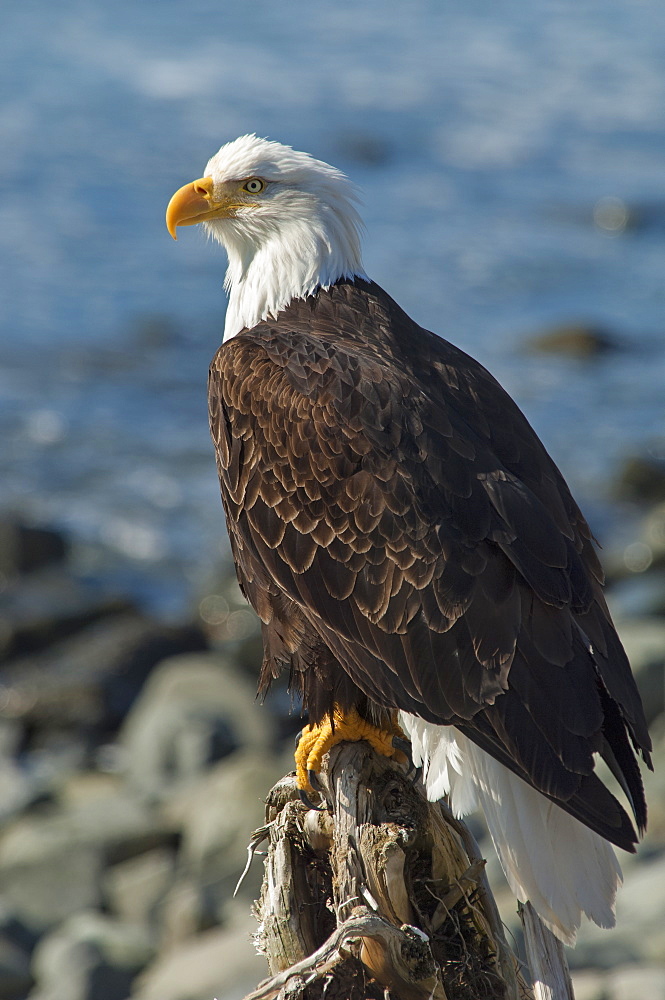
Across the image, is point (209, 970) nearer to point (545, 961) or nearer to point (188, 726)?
point (188, 726)

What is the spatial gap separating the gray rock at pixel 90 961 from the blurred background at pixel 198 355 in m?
0.02

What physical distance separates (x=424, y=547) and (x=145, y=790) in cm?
548

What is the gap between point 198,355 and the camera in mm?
15906

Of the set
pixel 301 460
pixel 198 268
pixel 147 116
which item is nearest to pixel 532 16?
pixel 147 116

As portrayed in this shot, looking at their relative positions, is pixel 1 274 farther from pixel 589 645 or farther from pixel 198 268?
pixel 589 645

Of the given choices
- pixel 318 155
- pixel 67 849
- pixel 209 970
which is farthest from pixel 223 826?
pixel 318 155

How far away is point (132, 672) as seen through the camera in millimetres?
10008

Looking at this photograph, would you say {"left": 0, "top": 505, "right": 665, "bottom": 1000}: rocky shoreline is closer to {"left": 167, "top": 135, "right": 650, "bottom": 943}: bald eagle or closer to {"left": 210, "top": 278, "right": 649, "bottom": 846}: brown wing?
{"left": 167, "top": 135, "right": 650, "bottom": 943}: bald eagle

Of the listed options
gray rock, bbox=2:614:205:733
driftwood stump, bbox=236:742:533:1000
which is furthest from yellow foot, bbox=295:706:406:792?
gray rock, bbox=2:614:205:733

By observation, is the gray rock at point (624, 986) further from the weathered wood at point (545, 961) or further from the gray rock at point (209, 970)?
the weathered wood at point (545, 961)

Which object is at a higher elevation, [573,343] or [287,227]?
[573,343]

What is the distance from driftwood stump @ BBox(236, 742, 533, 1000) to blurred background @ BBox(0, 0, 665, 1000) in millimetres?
2516

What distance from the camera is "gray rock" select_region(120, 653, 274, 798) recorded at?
8.63 m

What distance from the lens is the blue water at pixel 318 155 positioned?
1344 cm
